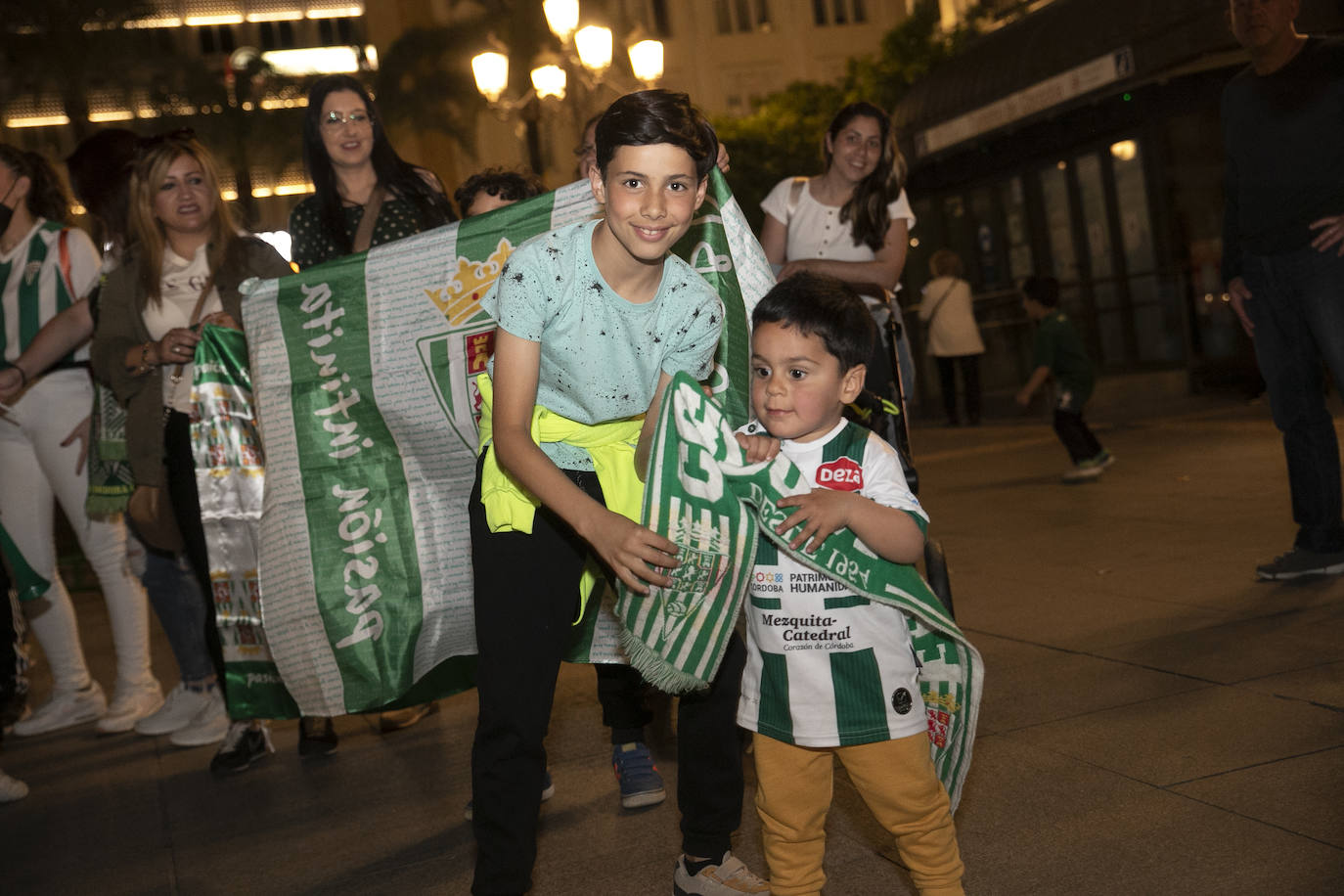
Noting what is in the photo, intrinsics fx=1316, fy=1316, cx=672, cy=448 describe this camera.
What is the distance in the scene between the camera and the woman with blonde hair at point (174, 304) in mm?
4500

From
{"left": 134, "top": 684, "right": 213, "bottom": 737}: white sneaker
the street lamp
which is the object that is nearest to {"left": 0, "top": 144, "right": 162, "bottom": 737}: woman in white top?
{"left": 134, "top": 684, "right": 213, "bottom": 737}: white sneaker

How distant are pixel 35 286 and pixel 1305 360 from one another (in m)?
5.19

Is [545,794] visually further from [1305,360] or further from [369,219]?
[1305,360]

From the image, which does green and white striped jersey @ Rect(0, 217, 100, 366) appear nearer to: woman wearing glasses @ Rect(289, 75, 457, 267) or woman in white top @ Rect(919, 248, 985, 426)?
woman wearing glasses @ Rect(289, 75, 457, 267)

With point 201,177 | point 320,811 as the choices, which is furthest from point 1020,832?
point 201,177

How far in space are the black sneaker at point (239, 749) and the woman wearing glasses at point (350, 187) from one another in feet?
5.37

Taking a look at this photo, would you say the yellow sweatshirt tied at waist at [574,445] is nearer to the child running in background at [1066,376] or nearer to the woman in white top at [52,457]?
the woman in white top at [52,457]

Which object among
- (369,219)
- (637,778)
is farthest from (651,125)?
(369,219)

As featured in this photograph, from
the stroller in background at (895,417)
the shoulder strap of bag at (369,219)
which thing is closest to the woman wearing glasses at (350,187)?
the shoulder strap of bag at (369,219)

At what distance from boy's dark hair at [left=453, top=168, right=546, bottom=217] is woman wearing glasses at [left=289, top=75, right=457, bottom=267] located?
0.15 m

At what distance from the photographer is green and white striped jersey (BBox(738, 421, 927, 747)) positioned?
2523mm

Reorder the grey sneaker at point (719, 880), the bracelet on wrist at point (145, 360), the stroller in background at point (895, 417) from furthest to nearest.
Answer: the bracelet on wrist at point (145, 360) < the stroller in background at point (895, 417) < the grey sneaker at point (719, 880)

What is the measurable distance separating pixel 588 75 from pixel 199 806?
463 inches

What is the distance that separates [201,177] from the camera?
4.63 m
